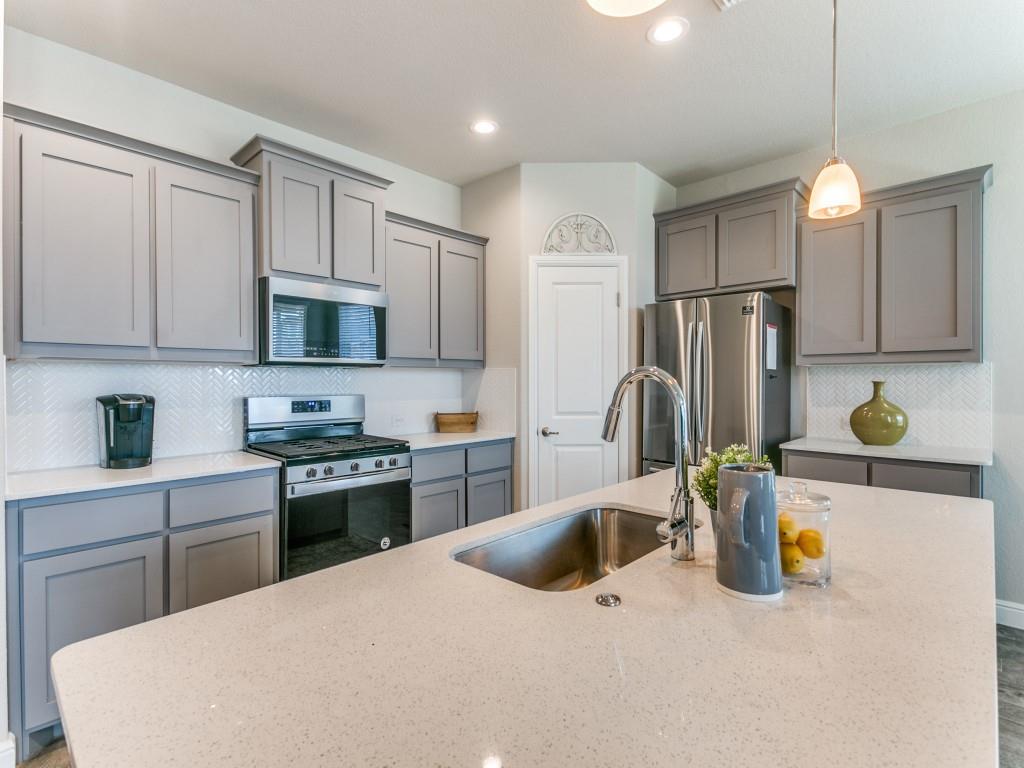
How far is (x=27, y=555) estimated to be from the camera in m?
1.78

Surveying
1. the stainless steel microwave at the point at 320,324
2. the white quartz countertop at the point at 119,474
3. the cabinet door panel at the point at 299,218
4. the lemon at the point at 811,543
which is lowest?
the white quartz countertop at the point at 119,474

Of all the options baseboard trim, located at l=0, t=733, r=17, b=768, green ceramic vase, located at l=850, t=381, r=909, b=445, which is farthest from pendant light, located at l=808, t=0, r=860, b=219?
baseboard trim, located at l=0, t=733, r=17, b=768

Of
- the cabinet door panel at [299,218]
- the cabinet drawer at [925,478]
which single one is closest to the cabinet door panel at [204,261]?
the cabinet door panel at [299,218]

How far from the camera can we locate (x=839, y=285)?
3070mm

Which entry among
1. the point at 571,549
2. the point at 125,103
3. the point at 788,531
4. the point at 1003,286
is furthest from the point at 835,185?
the point at 125,103

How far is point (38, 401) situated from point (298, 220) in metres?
1.35

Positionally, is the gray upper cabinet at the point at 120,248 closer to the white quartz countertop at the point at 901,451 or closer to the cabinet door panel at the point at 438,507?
the cabinet door panel at the point at 438,507

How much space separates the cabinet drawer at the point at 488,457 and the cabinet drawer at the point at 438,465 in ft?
0.18

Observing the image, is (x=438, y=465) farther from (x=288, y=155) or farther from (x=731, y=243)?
(x=731, y=243)

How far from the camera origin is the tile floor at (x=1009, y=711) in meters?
1.81

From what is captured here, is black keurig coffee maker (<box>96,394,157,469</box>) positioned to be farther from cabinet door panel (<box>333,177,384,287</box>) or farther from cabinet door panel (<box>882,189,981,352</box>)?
cabinet door panel (<box>882,189,981,352</box>)

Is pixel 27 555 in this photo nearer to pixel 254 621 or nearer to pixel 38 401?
pixel 38 401

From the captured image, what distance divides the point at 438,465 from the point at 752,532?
7.82 feet

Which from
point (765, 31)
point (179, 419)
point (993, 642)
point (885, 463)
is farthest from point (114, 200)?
point (885, 463)
